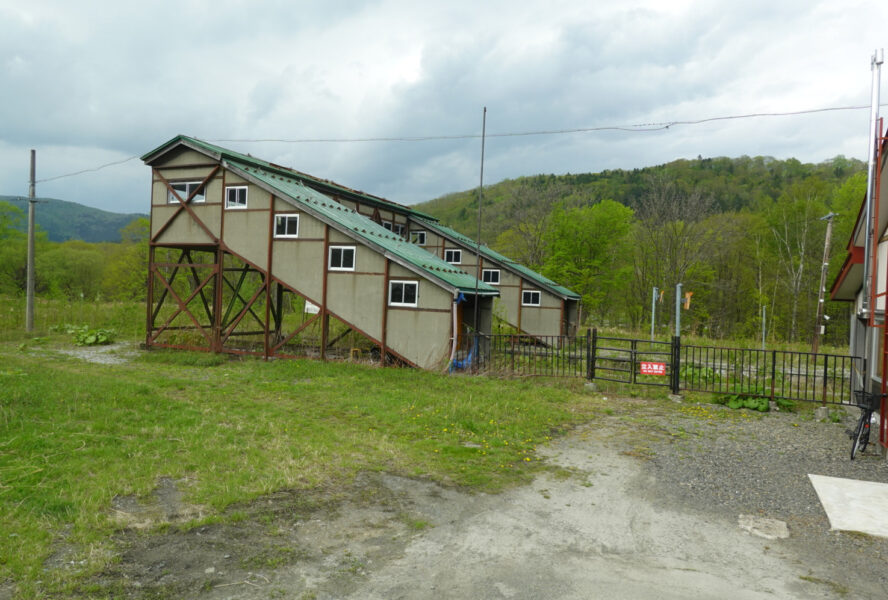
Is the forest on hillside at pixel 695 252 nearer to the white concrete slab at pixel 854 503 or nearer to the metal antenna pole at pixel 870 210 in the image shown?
the metal antenna pole at pixel 870 210

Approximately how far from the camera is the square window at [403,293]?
658 inches

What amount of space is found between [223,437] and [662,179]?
41.8m

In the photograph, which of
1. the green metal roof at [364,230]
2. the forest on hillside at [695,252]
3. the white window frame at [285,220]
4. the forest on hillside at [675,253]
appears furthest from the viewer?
the forest on hillside at [675,253]

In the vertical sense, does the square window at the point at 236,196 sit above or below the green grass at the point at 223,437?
above

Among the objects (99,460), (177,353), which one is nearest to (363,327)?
(177,353)

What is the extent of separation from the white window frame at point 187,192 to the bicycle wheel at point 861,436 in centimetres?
1953

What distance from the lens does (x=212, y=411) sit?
10.6 meters

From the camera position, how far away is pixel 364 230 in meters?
18.1

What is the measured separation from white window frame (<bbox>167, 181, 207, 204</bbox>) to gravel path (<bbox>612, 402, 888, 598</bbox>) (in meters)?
15.9

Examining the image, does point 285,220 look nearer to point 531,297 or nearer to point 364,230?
point 364,230

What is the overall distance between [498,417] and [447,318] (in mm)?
5770

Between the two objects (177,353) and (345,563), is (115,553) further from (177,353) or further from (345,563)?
(177,353)

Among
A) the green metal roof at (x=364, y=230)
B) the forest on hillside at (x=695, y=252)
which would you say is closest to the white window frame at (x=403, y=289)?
the green metal roof at (x=364, y=230)

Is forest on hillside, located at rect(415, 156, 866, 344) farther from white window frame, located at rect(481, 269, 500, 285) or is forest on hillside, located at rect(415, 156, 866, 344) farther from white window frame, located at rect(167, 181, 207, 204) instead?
white window frame, located at rect(167, 181, 207, 204)
